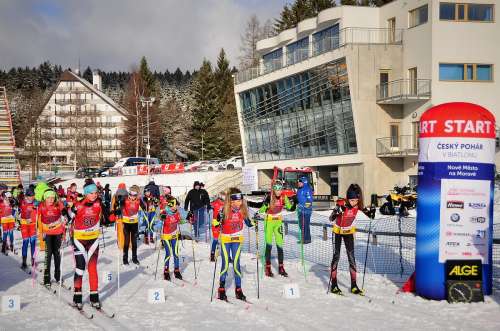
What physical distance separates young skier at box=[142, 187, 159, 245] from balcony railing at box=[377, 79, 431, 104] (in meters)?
21.9

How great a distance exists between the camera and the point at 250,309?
973 cm

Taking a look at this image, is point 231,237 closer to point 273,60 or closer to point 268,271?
point 268,271

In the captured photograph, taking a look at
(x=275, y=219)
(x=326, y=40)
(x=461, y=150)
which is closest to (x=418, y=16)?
(x=326, y=40)

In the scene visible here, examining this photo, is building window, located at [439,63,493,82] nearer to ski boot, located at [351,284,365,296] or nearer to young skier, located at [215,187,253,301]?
ski boot, located at [351,284,365,296]

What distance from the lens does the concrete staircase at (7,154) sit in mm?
46106

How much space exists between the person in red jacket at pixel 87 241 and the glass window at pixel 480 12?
3173 cm

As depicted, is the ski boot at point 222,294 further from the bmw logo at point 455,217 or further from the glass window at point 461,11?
the glass window at point 461,11

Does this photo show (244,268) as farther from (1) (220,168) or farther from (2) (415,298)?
(1) (220,168)

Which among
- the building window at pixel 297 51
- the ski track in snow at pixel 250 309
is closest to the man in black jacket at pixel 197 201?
the ski track in snow at pixel 250 309

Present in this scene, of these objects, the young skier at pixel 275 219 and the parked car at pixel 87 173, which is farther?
the parked car at pixel 87 173

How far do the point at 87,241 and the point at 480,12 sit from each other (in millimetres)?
Answer: 32701

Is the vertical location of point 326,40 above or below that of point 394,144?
above

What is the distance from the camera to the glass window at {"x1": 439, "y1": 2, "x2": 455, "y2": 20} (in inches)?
1377

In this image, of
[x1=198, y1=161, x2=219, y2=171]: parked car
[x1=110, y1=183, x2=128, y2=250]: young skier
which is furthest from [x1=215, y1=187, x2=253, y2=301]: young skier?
[x1=198, y1=161, x2=219, y2=171]: parked car
